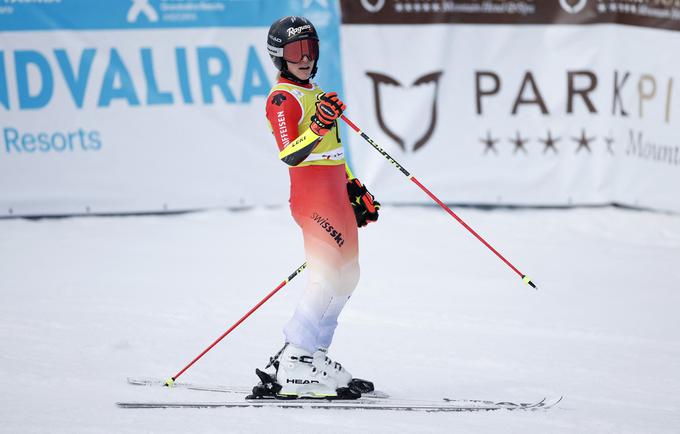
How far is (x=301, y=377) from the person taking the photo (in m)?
5.10

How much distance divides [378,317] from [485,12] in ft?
12.9

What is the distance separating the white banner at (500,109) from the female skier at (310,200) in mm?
4768

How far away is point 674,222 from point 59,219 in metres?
5.79

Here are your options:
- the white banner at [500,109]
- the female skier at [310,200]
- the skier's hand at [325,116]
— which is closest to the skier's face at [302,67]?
the female skier at [310,200]

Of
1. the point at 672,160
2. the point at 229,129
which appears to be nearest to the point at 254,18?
the point at 229,129

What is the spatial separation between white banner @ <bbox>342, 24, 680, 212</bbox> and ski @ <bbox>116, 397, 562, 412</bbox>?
484 cm

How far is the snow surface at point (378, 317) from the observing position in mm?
5027

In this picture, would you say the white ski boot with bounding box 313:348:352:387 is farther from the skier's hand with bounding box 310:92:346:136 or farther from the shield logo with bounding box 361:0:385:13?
the shield logo with bounding box 361:0:385:13

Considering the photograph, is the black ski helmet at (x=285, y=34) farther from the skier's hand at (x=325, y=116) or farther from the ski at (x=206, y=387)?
the ski at (x=206, y=387)

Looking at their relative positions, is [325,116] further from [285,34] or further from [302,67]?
[285,34]

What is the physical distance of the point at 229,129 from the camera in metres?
9.66

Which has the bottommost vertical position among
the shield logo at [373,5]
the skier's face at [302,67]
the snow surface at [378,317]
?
the snow surface at [378,317]

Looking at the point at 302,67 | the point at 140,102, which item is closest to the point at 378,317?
the point at 302,67

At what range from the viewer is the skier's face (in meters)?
4.97
